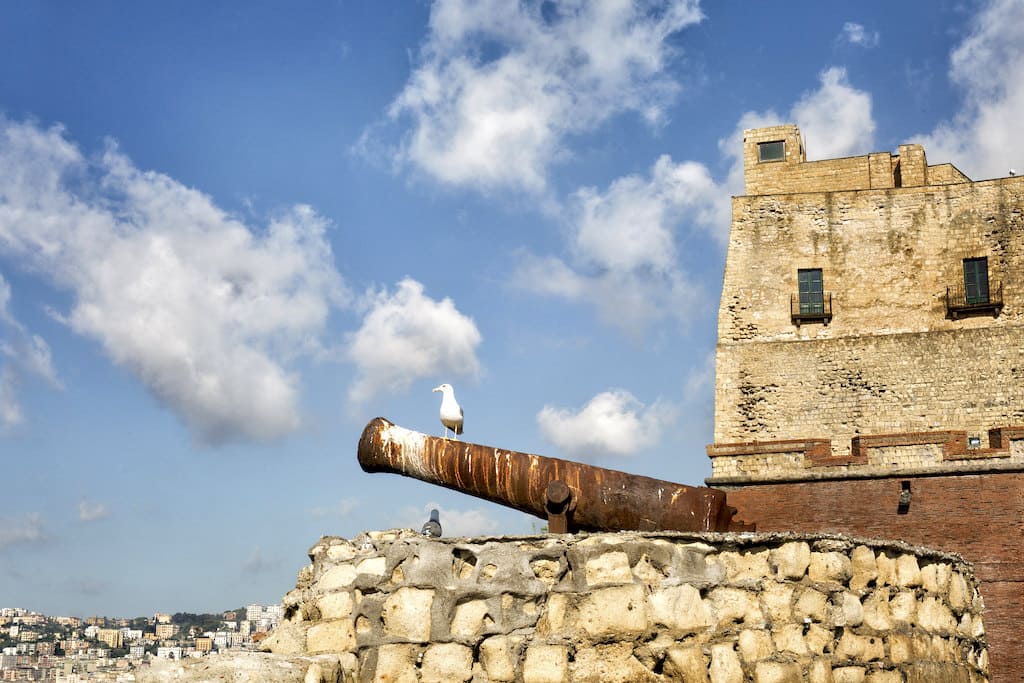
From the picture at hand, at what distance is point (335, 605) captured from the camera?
6055 millimetres

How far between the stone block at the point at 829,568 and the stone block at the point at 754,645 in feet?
1.62

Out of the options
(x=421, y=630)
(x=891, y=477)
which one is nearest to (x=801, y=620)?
(x=421, y=630)

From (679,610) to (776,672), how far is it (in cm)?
58

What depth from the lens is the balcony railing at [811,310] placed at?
23.5 metres

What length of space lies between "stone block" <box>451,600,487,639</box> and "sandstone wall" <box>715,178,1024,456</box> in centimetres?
1724

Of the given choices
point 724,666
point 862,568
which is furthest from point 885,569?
point 724,666

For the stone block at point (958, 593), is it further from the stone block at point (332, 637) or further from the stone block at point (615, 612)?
the stone block at point (332, 637)

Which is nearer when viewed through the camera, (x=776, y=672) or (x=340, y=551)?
(x=776, y=672)

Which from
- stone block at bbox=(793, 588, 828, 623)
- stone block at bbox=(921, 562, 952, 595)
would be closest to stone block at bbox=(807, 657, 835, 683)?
stone block at bbox=(793, 588, 828, 623)

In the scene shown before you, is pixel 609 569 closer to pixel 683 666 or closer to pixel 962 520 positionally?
pixel 683 666

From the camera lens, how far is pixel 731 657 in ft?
18.5

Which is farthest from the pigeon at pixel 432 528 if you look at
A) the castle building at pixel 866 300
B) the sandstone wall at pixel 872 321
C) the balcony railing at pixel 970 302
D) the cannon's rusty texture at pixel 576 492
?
the balcony railing at pixel 970 302

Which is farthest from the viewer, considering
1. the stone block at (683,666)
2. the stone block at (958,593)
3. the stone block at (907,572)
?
the stone block at (958,593)

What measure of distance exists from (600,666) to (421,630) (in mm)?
950
